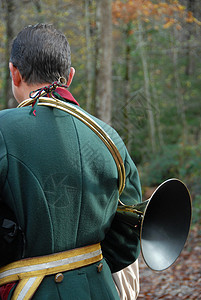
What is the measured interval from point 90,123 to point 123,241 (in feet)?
2.09

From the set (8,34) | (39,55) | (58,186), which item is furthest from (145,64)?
(58,186)

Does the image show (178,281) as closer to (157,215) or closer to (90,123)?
(157,215)

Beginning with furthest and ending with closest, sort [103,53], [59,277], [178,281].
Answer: [103,53] → [178,281] → [59,277]

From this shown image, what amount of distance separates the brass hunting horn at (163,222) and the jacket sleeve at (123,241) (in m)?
0.08

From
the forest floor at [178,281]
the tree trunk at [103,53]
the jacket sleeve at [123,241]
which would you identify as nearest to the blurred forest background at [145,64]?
the tree trunk at [103,53]

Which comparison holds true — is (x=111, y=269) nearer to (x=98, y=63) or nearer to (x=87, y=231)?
(x=87, y=231)

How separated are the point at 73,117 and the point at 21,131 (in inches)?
10.1

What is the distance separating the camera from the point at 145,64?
53.2ft

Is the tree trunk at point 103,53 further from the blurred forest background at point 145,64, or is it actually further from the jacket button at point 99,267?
the jacket button at point 99,267

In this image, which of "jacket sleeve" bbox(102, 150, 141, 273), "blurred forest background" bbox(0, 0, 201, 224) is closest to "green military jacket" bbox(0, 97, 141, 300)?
"jacket sleeve" bbox(102, 150, 141, 273)

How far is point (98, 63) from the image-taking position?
741 cm

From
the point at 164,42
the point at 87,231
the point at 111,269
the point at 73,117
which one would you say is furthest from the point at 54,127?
the point at 164,42

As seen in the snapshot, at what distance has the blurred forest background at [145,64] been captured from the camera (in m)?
10.2

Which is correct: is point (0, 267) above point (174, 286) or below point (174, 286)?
above
